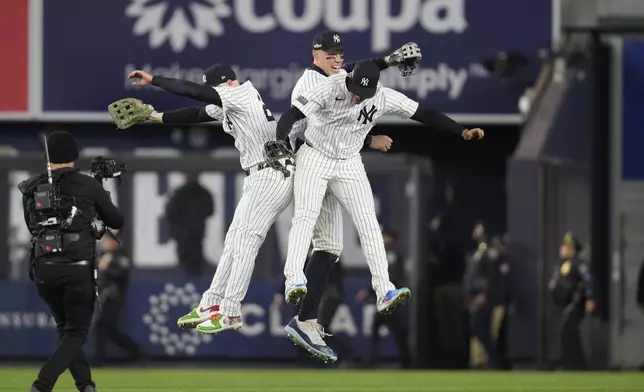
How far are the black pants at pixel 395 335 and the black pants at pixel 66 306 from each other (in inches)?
411

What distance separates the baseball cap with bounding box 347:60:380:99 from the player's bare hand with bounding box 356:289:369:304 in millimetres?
10278

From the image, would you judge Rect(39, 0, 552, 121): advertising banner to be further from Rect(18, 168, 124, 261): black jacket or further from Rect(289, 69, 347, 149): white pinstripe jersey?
Rect(18, 168, 124, 261): black jacket

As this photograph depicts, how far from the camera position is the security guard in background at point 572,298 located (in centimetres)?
2366

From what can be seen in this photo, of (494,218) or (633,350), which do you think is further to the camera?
(494,218)

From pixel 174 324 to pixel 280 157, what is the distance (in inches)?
409

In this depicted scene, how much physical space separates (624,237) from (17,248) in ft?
27.1

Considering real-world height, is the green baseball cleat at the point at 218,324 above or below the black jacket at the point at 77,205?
below

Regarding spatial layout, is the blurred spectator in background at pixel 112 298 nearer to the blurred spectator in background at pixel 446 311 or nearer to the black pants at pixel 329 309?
the black pants at pixel 329 309

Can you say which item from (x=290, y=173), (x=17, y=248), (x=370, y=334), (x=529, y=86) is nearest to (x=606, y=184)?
(x=529, y=86)

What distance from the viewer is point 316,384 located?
18.3m

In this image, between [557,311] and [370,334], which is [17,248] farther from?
[557,311]

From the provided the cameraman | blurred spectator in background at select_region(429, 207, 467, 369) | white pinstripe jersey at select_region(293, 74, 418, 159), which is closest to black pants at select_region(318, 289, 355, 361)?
blurred spectator in background at select_region(429, 207, 467, 369)

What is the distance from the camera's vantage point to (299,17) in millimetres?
27141

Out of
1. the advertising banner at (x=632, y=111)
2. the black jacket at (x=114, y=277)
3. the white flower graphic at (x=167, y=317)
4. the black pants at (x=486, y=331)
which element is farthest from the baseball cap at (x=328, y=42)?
the advertising banner at (x=632, y=111)
